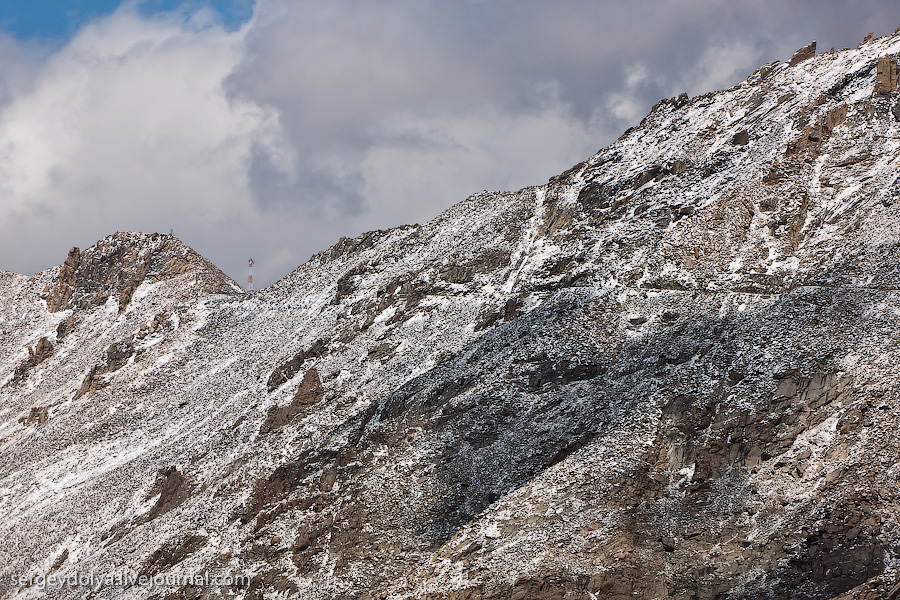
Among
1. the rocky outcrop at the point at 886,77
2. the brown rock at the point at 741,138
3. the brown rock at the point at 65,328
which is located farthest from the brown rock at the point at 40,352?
the rocky outcrop at the point at 886,77

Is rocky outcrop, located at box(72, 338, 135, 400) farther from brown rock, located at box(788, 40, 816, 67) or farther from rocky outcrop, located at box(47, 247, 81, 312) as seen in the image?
brown rock, located at box(788, 40, 816, 67)

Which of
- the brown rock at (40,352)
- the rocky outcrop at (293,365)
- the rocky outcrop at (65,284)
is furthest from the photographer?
the rocky outcrop at (65,284)

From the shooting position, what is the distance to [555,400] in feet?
168

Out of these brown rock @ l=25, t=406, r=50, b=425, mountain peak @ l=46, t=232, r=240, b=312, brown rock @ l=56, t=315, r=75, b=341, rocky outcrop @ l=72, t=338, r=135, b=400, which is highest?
mountain peak @ l=46, t=232, r=240, b=312

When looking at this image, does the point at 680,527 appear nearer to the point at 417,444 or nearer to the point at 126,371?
the point at 417,444

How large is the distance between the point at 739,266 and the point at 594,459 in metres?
22.7

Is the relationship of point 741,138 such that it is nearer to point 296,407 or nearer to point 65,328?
point 296,407

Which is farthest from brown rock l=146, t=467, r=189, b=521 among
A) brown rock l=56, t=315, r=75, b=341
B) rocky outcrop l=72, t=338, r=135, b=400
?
brown rock l=56, t=315, r=75, b=341

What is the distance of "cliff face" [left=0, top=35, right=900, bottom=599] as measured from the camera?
3744 cm

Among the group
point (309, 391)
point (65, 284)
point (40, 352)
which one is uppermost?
point (65, 284)

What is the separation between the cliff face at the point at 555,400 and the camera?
123 feet

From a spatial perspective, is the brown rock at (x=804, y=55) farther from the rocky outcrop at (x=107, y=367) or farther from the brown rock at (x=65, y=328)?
the brown rock at (x=65, y=328)

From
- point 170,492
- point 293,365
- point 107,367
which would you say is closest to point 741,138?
point 293,365

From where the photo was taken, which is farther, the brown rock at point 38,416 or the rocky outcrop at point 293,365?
the brown rock at point 38,416
